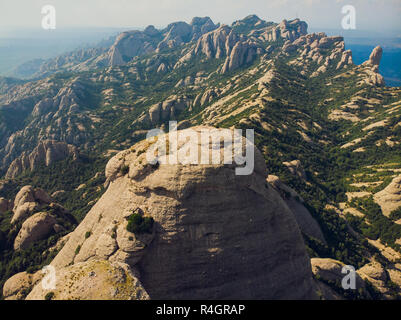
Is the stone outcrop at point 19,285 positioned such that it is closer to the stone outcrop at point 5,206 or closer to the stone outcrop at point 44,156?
the stone outcrop at point 5,206

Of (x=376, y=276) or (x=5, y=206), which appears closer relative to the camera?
(x=376, y=276)

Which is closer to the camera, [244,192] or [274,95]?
[244,192]

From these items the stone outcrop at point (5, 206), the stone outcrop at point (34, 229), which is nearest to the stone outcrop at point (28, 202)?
the stone outcrop at point (34, 229)

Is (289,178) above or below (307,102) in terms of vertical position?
below

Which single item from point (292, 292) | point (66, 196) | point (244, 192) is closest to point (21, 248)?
point (244, 192)

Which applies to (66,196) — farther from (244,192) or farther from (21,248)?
(244,192)

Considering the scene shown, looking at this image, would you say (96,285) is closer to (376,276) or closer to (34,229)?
(34,229)

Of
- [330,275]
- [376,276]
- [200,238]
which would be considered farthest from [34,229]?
[376,276]
